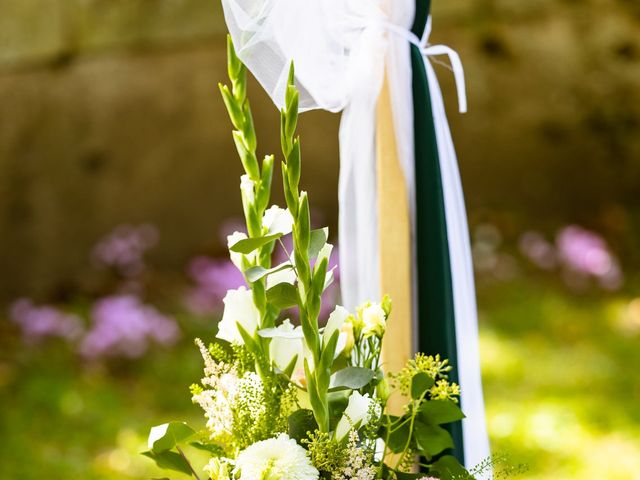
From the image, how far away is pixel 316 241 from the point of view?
1113mm

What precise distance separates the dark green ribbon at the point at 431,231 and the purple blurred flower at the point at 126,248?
7.95 feet

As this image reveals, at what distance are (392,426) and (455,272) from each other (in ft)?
1.95

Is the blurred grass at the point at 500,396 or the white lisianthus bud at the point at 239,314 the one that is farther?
the blurred grass at the point at 500,396

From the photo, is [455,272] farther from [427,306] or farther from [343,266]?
[343,266]

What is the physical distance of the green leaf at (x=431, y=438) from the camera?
1.18m

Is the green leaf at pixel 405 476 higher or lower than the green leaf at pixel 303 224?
lower

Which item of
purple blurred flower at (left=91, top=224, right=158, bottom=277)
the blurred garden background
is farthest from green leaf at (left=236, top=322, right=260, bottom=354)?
purple blurred flower at (left=91, top=224, right=158, bottom=277)

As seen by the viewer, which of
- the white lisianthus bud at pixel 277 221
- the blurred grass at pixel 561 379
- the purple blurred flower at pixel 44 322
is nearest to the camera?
the white lisianthus bud at pixel 277 221

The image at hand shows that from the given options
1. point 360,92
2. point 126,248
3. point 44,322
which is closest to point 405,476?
point 360,92

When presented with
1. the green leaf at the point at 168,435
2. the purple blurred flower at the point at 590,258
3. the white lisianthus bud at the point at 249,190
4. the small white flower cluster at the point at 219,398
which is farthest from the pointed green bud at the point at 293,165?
the purple blurred flower at the point at 590,258

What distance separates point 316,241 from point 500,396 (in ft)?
7.27

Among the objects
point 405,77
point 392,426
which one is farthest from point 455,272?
point 392,426

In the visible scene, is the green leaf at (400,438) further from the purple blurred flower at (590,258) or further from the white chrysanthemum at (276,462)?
the purple blurred flower at (590,258)

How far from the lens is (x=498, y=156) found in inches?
165
